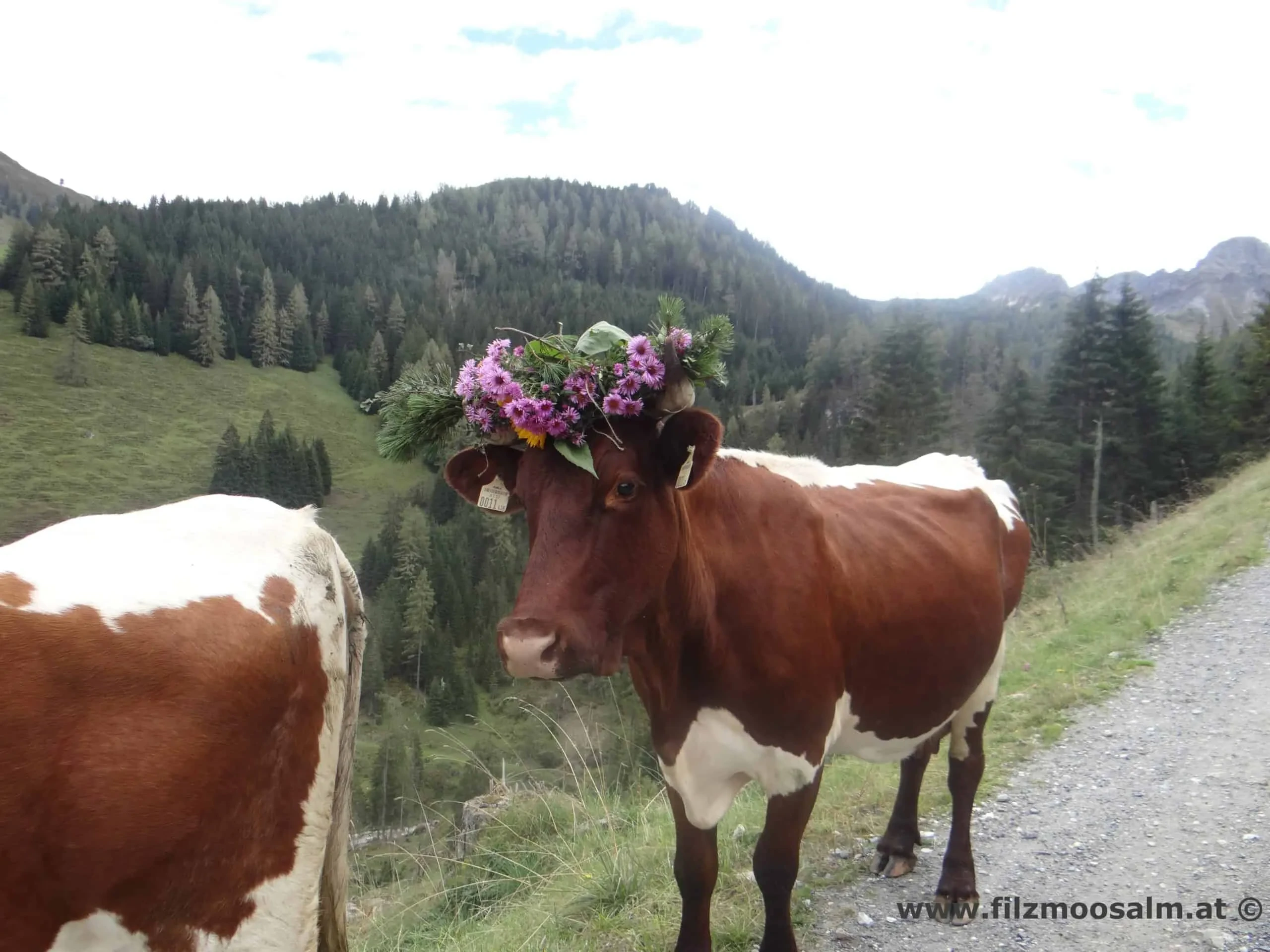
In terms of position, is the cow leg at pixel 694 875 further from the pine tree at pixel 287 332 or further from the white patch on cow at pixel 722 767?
the pine tree at pixel 287 332

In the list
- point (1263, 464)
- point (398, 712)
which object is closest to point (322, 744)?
point (1263, 464)

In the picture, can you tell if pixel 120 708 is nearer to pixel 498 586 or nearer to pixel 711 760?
pixel 711 760

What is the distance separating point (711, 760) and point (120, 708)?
2.00 m

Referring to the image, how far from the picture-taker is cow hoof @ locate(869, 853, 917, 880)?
14.8 ft

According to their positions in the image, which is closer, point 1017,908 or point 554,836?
point 1017,908

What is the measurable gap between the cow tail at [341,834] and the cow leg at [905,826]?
2.94 meters

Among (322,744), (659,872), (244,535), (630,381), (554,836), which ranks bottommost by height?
(554,836)

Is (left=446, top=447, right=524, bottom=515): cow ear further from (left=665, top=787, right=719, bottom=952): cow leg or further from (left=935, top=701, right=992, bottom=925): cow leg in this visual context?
(left=935, top=701, right=992, bottom=925): cow leg

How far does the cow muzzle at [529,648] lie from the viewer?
2.48m

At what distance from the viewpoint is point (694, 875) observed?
3.37 meters

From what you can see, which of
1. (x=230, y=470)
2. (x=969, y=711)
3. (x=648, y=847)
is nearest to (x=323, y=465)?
(x=230, y=470)

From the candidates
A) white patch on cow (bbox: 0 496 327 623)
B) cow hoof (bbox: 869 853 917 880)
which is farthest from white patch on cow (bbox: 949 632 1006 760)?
white patch on cow (bbox: 0 496 327 623)

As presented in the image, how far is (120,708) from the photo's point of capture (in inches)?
86.4

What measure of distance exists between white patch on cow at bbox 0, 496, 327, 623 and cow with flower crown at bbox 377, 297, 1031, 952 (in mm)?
556
